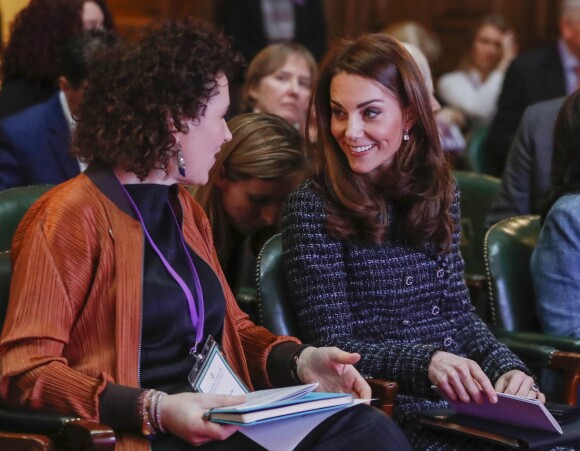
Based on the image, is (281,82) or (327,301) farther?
(281,82)

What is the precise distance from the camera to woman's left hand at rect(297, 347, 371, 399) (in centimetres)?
231

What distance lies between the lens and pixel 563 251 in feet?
9.73

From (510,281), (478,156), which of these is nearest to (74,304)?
(510,281)

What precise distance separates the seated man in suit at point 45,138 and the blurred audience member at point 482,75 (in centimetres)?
309

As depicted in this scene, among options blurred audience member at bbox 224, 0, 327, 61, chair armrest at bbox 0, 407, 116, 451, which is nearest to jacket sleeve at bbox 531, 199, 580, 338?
chair armrest at bbox 0, 407, 116, 451

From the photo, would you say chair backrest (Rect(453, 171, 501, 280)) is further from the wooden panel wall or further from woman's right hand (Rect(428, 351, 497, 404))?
the wooden panel wall

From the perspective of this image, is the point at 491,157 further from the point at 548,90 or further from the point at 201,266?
the point at 201,266

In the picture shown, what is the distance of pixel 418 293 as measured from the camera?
8.85 ft

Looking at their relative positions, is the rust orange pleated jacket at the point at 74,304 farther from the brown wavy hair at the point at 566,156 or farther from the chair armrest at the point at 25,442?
the brown wavy hair at the point at 566,156

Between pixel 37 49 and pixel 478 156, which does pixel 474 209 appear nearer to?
pixel 478 156

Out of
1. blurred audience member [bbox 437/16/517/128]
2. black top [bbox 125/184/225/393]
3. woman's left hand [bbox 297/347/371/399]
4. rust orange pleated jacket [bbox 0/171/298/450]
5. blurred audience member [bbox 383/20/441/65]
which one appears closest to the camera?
rust orange pleated jacket [bbox 0/171/298/450]

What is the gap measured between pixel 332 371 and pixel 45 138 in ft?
A: 5.52

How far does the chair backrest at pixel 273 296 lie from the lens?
8.99ft

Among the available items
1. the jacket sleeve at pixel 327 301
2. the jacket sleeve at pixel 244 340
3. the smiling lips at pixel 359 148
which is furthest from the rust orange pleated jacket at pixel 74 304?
the smiling lips at pixel 359 148
